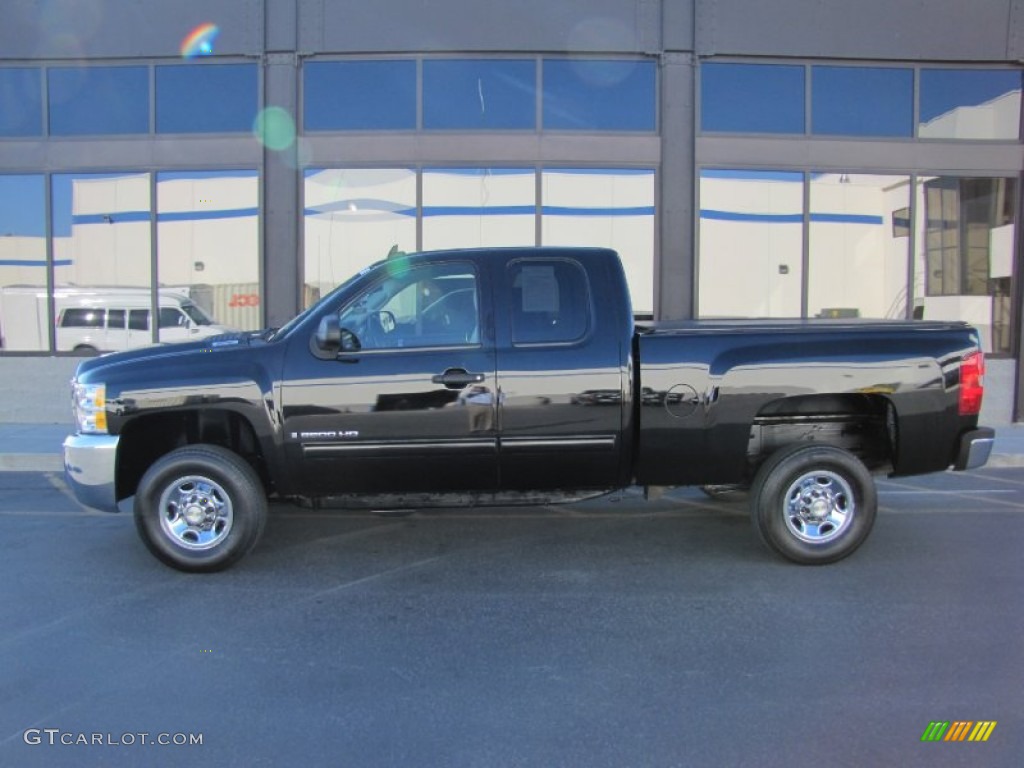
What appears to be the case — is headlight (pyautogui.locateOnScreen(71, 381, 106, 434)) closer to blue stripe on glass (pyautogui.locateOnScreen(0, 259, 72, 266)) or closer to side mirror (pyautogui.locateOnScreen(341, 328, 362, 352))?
side mirror (pyautogui.locateOnScreen(341, 328, 362, 352))

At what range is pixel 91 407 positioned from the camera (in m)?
4.96

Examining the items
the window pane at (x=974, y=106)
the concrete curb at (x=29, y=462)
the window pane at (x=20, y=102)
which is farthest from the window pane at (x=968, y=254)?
the window pane at (x=20, y=102)

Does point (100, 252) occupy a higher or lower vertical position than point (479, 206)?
lower

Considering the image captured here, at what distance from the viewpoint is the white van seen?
1175cm

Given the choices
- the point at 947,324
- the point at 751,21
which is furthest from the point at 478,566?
the point at 751,21

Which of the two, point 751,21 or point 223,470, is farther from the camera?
point 751,21

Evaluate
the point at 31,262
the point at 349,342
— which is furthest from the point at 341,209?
the point at 349,342

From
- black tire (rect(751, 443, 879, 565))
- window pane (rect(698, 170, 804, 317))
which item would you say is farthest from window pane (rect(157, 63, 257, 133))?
black tire (rect(751, 443, 879, 565))

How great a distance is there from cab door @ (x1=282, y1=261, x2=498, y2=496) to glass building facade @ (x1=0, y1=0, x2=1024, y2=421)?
6848 mm

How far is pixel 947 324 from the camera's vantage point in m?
5.23

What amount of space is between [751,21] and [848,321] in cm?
754

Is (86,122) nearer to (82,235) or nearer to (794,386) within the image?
(82,235)

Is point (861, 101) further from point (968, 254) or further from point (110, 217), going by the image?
point (110, 217)

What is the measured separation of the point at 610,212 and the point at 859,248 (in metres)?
3.76
